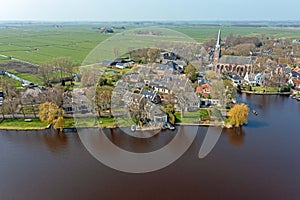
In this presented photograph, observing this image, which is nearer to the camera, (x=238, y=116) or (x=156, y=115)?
(x=238, y=116)

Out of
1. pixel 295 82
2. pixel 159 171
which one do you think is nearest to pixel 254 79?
pixel 295 82

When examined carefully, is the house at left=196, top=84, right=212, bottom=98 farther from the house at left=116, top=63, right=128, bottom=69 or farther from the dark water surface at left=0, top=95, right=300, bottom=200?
the house at left=116, top=63, right=128, bottom=69

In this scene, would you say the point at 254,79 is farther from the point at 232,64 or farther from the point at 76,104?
the point at 76,104

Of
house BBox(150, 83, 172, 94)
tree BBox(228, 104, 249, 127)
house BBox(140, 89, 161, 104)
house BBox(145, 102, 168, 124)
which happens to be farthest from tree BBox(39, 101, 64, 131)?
tree BBox(228, 104, 249, 127)

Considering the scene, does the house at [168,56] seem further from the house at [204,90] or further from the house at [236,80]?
the house at [204,90]

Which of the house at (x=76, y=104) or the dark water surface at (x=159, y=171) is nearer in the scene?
the dark water surface at (x=159, y=171)

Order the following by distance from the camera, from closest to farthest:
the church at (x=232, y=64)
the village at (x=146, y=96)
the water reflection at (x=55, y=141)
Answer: the water reflection at (x=55, y=141) < the village at (x=146, y=96) < the church at (x=232, y=64)

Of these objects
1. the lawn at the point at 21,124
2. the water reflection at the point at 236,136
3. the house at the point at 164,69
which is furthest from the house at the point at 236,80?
the lawn at the point at 21,124
